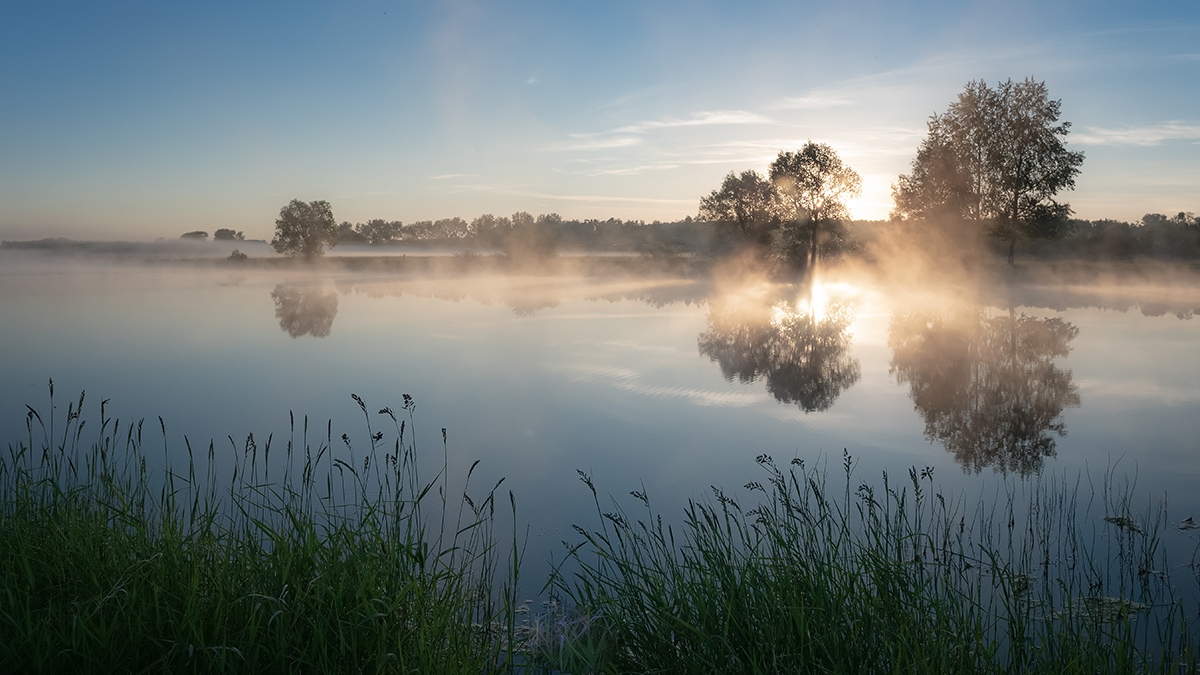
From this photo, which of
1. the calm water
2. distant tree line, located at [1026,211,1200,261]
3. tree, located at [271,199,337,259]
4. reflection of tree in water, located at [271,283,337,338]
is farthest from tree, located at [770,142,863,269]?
tree, located at [271,199,337,259]

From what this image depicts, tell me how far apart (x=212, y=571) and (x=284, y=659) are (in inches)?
39.5

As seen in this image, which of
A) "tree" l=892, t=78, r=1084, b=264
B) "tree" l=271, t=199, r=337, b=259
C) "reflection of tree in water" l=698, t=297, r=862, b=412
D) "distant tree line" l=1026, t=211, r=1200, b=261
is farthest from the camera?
"tree" l=271, t=199, r=337, b=259

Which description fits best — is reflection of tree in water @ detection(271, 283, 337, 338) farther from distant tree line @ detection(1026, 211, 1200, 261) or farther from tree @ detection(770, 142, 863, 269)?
distant tree line @ detection(1026, 211, 1200, 261)

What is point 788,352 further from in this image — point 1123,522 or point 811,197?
point 811,197

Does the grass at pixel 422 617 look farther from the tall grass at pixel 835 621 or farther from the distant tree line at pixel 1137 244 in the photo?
the distant tree line at pixel 1137 244

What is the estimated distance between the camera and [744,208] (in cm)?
5094

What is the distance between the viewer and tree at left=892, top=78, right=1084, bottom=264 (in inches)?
1490

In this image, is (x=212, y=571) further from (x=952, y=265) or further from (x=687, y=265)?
(x=687, y=265)

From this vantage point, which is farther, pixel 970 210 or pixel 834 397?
pixel 970 210

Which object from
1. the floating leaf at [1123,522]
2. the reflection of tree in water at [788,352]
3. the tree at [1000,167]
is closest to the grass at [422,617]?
the floating leaf at [1123,522]

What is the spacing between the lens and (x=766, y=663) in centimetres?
318

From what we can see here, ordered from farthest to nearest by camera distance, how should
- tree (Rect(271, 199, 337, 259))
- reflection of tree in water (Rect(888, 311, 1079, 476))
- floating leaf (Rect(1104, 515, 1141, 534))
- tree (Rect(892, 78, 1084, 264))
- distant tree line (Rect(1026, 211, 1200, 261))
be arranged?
tree (Rect(271, 199, 337, 259)) → distant tree line (Rect(1026, 211, 1200, 261)) → tree (Rect(892, 78, 1084, 264)) → reflection of tree in water (Rect(888, 311, 1079, 476)) → floating leaf (Rect(1104, 515, 1141, 534))

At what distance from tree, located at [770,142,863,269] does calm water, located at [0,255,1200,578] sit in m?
21.5

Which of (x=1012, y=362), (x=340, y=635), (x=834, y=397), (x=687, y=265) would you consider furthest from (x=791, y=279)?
(x=340, y=635)
